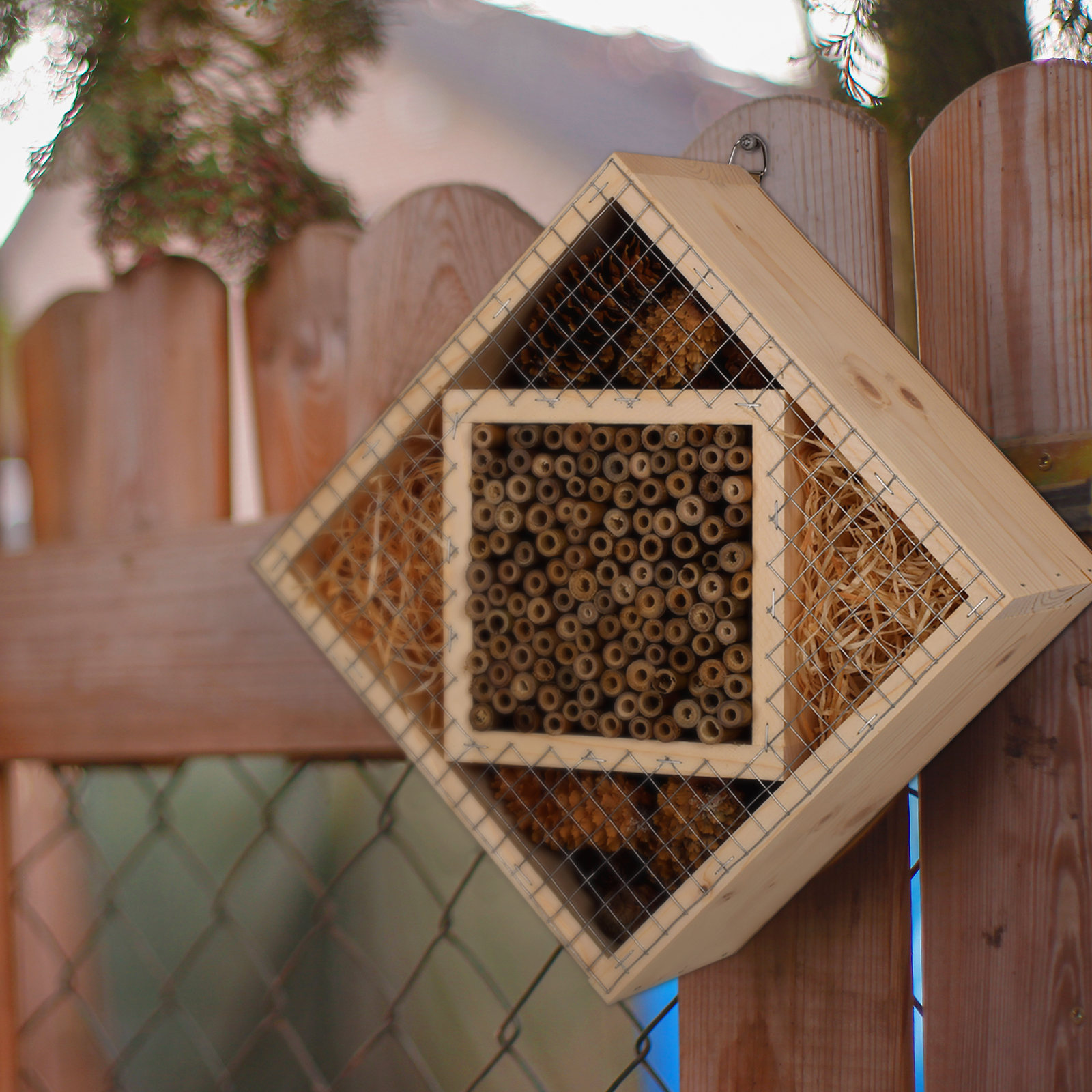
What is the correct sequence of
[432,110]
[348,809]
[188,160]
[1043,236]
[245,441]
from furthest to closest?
[432,110] → [245,441] → [348,809] → [188,160] → [1043,236]

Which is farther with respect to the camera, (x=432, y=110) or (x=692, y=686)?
(x=432, y=110)

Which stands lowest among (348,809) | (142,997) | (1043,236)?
(142,997)

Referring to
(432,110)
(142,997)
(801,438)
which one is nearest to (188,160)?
(801,438)

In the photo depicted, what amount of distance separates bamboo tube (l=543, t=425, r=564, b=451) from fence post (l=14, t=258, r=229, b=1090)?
1.56 ft

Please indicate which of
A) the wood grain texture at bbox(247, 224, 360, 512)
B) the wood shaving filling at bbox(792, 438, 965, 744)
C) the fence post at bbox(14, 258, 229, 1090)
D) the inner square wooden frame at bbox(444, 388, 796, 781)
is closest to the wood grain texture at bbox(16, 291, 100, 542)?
the fence post at bbox(14, 258, 229, 1090)

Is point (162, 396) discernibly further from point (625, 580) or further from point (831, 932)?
point (831, 932)

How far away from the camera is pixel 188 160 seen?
98 cm

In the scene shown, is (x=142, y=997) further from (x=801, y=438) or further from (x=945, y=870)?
(x=801, y=438)

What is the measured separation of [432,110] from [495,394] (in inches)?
93.7

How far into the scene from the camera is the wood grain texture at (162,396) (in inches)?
36.8

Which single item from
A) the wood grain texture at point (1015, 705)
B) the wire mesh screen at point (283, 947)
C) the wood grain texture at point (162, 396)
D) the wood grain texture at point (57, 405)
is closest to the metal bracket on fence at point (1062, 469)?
the wood grain texture at point (1015, 705)

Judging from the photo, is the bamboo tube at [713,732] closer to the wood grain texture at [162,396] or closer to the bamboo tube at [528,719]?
the bamboo tube at [528,719]

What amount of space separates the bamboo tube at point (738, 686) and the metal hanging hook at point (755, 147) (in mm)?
376

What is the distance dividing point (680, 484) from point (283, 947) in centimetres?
111
